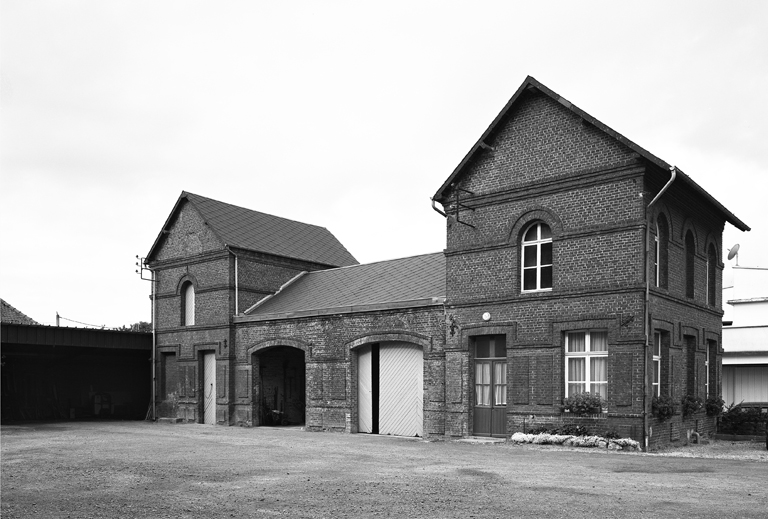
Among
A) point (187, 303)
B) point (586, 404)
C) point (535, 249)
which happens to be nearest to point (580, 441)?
point (586, 404)

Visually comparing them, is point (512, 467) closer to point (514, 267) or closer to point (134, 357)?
point (514, 267)

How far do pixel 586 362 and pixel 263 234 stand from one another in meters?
15.9

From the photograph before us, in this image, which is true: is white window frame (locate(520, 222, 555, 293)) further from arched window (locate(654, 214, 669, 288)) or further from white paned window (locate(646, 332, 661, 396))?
white paned window (locate(646, 332, 661, 396))

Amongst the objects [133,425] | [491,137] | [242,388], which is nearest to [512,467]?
[491,137]

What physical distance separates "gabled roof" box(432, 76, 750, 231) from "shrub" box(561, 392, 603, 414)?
5.32 meters

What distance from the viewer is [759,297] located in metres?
32.4

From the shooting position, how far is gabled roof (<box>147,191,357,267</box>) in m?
29.5

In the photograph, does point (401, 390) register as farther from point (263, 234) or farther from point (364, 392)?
point (263, 234)

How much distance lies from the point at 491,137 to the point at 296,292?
11.2 meters

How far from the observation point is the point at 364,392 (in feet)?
78.0

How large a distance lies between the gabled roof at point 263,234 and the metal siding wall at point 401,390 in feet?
27.2

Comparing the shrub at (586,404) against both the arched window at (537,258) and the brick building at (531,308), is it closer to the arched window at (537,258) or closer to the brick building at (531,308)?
the brick building at (531,308)

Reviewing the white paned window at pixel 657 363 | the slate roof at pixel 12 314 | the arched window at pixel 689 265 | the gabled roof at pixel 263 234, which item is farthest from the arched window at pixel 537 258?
the slate roof at pixel 12 314

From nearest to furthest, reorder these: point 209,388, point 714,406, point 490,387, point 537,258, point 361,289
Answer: point 537,258
point 490,387
point 714,406
point 361,289
point 209,388
